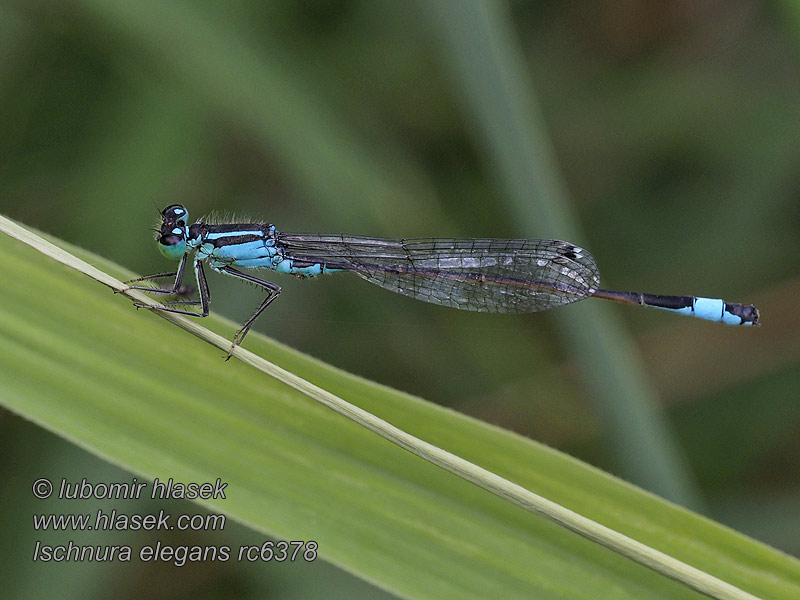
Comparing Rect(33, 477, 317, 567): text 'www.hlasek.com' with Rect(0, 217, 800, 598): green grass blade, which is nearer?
Rect(0, 217, 800, 598): green grass blade

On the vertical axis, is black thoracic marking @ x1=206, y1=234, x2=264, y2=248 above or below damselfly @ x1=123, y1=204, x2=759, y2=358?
below

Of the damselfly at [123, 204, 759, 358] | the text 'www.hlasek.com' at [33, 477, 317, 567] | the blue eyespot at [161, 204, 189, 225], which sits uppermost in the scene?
the damselfly at [123, 204, 759, 358]

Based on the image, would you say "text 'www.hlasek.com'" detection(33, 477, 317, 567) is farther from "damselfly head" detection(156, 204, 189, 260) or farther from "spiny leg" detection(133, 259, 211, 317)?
"damselfly head" detection(156, 204, 189, 260)

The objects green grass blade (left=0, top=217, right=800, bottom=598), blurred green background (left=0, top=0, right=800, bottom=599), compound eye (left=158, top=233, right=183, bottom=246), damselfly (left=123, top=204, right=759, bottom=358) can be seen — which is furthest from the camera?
blurred green background (left=0, top=0, right=800, bottom=599)

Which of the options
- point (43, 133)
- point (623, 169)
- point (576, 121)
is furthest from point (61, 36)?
point (623, 169)

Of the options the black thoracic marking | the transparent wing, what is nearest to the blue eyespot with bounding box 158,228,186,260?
the black thoracic marking

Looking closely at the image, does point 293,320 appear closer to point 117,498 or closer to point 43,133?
point 117,498

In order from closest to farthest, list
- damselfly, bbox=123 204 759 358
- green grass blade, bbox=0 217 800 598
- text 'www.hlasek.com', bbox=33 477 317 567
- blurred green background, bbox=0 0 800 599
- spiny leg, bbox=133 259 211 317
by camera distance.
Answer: green grass blade, bbox=0 217 800 598, spiny leg, bbox=133 259 211 317, text 'www.hlasek.com', bbox=33 477 317 567, damselfly, bbox=123 204 759 358, blurred green background, bbox=0 0 800 599
